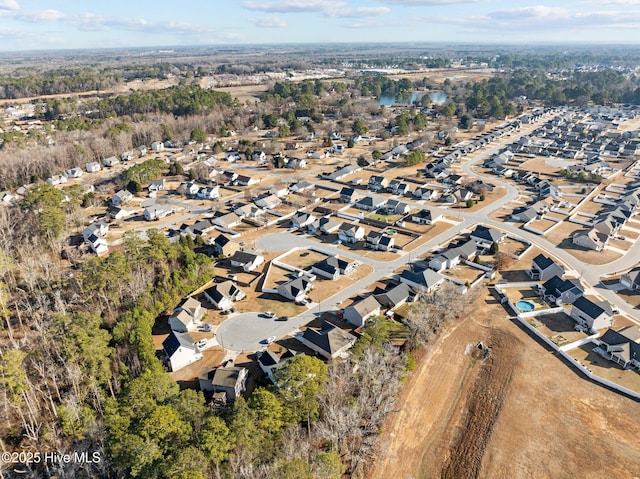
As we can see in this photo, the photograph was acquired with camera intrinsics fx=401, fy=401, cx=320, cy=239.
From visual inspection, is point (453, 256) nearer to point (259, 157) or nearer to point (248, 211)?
point (248, 211)

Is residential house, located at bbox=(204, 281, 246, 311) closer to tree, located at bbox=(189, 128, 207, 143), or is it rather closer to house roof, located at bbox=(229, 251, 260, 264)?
house roof, located at bbox=(229, 251, 260, 264)

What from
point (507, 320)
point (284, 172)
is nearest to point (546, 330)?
point (507, 320)

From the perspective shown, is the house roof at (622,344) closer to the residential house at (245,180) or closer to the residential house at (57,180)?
the residential house at (245,180)

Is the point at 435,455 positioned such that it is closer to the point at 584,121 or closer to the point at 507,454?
the point at 507,454

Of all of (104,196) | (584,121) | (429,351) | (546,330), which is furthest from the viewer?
(584,121)

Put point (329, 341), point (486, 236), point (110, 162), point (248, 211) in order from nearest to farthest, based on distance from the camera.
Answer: point (329, 341) < point (486, 236) < point (248, 211) < point (110, 162)

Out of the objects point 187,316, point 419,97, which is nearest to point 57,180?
point 187,316

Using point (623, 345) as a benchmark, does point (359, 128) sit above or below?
above
